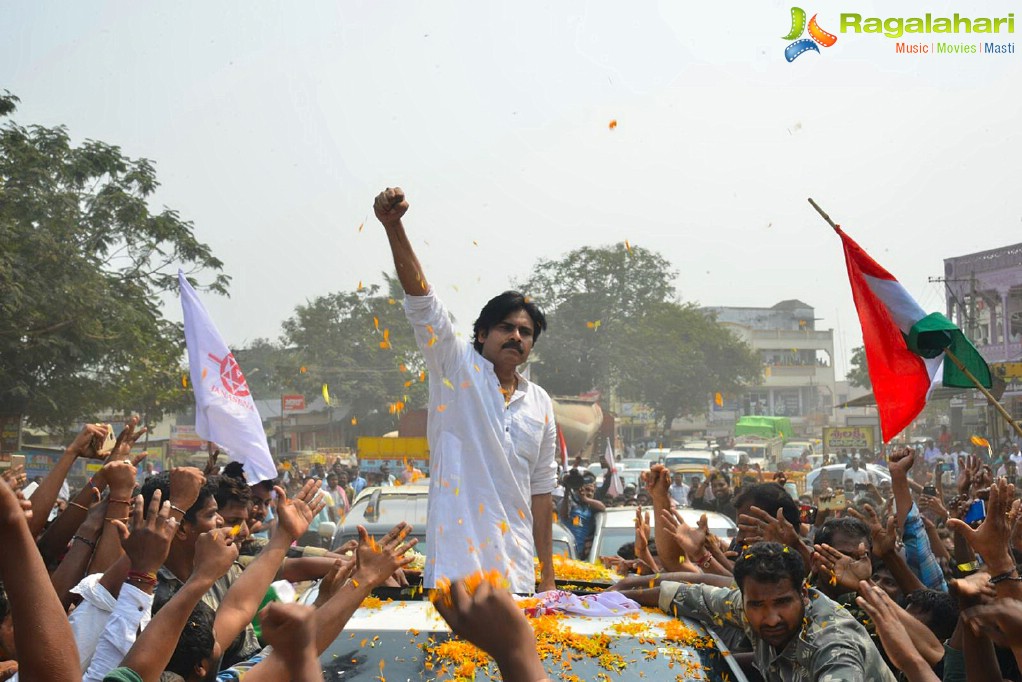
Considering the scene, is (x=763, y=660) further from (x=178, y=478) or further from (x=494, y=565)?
(x=178, y=478)

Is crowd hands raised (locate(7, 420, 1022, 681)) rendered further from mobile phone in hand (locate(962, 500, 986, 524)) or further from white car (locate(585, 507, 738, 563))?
white car (locate(585, 507, 738, 563))

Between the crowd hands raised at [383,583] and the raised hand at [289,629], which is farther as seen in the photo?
the crowd hands raised at [383,583]

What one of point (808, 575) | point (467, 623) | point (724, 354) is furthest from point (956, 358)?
point (724, 354)

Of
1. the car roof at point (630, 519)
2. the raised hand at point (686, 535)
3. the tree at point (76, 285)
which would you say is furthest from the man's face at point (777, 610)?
the tree at point (76, 285)

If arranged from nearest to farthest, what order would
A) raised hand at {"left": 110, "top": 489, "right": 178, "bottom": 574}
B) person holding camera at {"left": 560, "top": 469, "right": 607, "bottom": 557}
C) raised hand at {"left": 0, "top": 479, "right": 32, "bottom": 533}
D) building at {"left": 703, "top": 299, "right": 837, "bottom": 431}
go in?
1. raised hand at {"left": 0, "top": 479, "right": 32, "bottom": 533}
2. raised hand at {"left": 110, "top": 489, "right": 178, "bottom": 574}
3. person holding camera at {"left": 560, "top": 469, "right": 607, "bottom": 557}
4. building at {"left": 703, "top": 299, "right": 837, "bottom": 431}

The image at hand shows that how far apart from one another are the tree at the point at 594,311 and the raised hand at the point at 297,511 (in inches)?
1574

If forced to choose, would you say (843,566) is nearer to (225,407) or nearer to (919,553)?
(919,553)

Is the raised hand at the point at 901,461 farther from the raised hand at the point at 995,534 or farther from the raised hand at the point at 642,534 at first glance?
the raised hand at the point at 995,534

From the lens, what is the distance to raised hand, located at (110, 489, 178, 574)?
3.15m

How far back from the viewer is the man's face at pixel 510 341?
4.69 meters

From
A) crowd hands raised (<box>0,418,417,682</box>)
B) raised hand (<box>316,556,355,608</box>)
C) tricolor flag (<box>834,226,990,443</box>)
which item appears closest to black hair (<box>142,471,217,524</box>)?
crowd hands raised (<box>0,418,417,682</box>)

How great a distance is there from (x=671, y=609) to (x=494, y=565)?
33.3 inches

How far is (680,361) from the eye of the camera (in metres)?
57.8

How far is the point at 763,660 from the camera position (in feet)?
13.4
